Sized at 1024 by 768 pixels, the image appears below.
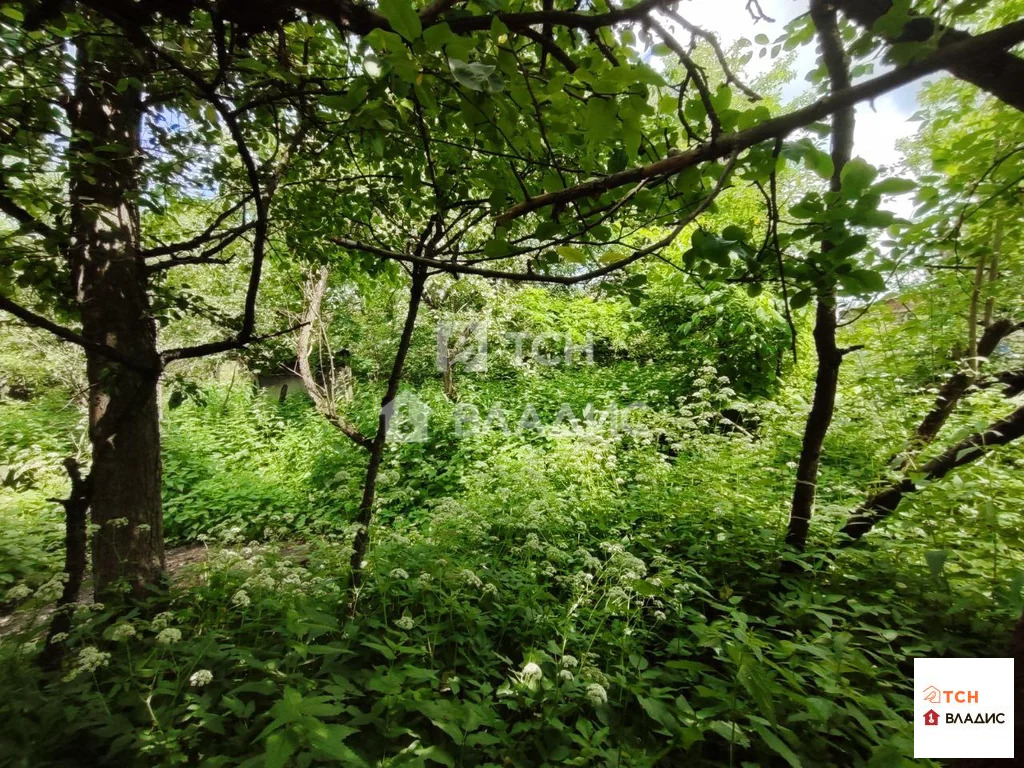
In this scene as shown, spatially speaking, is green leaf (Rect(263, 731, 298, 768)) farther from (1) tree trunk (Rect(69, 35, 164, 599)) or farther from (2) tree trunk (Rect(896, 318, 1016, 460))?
(2) tree trunk (Rect(896, 318, 1016, 460))

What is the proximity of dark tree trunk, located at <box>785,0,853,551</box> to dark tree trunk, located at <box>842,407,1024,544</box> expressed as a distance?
0.31 meters

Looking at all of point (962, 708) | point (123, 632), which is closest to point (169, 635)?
point (123, 632)

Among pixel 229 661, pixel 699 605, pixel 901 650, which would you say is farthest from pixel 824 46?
pixel 229 661

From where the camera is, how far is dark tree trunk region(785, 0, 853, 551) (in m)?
1.79

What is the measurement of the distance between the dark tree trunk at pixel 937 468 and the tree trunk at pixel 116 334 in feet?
→ 14.0

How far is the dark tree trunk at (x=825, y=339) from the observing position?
1795 mm

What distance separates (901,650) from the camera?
77.8 inches

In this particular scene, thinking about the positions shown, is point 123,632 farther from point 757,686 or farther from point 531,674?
point 757,686

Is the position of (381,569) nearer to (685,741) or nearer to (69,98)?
(685,741)

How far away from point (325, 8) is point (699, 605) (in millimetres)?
3252

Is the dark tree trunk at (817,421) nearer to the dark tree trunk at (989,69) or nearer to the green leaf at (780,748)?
the dark tree trunk at (989,69)

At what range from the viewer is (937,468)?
241 cm

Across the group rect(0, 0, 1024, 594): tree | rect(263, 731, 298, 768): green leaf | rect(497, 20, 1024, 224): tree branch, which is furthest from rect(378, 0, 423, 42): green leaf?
rect(263, 731, 298, 768): green leaf

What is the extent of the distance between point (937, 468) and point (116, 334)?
4784 millimetres
